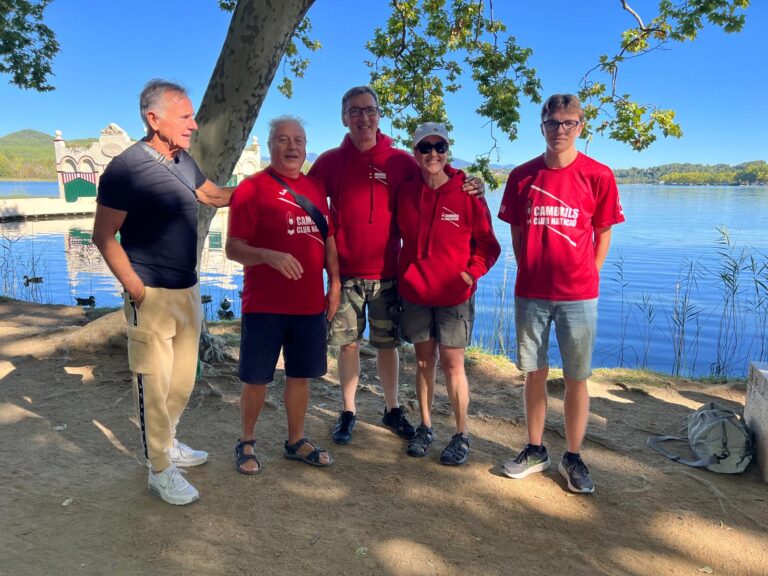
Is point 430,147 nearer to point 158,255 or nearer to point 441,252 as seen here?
point 441,252

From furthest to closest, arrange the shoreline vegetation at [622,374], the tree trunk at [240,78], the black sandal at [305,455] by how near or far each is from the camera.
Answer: the shoreline vegetation at [622,374] < the tree trunk at [240,78] < the black sandal at [305,455]

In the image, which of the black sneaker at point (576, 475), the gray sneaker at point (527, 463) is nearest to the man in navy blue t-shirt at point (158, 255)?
the gray sneaker at point (527, 463)

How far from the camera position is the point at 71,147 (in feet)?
123

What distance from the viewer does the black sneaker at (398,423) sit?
3859 mm

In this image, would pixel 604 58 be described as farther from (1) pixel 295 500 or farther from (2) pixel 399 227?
(1) pixel 295 500

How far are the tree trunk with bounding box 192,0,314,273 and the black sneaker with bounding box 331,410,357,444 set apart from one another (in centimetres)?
236

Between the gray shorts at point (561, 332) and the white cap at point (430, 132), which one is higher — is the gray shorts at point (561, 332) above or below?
below

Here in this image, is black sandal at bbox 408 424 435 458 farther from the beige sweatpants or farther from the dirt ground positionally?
the beige sweatpants

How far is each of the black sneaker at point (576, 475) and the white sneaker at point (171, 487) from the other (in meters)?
2.21

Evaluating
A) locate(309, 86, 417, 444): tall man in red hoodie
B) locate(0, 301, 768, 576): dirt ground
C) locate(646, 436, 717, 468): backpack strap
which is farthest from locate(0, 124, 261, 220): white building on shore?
locate(646, 436, 717, 468): backpack strap

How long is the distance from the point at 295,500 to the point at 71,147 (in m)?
42.5

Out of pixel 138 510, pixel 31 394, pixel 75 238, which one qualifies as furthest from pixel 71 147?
pixel 138 510

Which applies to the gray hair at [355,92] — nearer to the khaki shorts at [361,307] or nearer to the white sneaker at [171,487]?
the khaki shorts at [361,307]

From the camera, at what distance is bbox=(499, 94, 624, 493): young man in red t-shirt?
297cm
